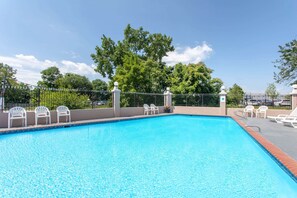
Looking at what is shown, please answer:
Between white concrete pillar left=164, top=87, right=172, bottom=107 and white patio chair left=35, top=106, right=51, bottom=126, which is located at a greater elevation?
white concrete pillar left=164, top=87, right=172, bottom=107

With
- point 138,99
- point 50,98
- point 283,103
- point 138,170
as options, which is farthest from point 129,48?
point 138,170

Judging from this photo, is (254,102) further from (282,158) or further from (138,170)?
(138,170)

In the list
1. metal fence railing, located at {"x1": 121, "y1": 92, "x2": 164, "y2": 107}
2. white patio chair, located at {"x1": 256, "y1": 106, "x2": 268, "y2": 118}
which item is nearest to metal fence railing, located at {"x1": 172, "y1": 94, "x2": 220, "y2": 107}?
metal fence railing, located at {"x1": 121, "y1": 92, "x2": 164, "y2": 107}

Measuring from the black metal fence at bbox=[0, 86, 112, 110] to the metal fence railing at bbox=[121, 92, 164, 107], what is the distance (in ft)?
4.85

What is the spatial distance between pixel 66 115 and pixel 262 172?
28.9 feet

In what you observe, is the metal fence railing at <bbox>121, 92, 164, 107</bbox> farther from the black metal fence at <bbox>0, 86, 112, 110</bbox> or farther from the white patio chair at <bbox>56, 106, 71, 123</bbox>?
the white patio chair at <bbox>56, 106, 71, 123</bbox>

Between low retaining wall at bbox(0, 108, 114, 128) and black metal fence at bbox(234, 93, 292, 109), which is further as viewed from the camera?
black metal fence at bbox(234, 93, 292, 109)

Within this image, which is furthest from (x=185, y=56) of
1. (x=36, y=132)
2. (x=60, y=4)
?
(x=36, y=132)

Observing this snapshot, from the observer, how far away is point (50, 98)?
405 inches

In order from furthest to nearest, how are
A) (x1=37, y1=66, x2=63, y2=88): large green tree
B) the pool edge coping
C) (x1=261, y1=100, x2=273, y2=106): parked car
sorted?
(x1=37, y1=66, x2=63, y2=88): large green tree → (x1=261, y1=100, x2=273, y2=106): parked car → the pool edge coping

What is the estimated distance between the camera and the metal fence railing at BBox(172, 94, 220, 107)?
53.3ft

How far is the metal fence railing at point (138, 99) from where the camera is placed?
14.1 meters

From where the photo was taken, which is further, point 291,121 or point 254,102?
point 254,102

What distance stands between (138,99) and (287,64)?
16.0 meters
